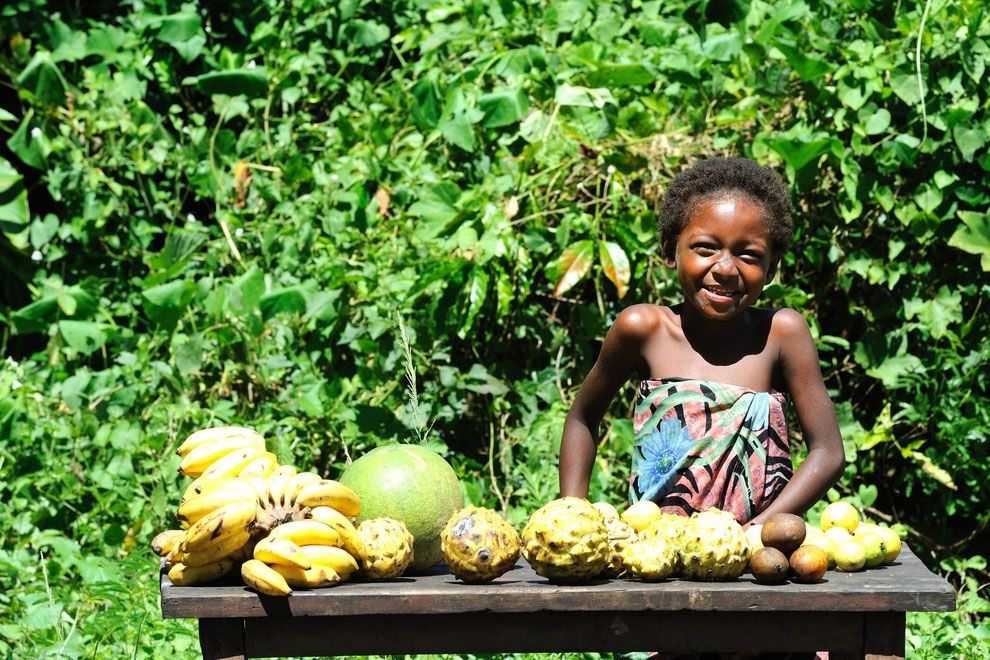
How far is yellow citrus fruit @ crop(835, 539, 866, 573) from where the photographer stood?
85.5 inches

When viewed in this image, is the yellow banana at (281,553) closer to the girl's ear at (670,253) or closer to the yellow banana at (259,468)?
the yellow banana at (259,468)

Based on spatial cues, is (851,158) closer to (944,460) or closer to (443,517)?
(944,460)

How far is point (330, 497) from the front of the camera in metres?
2.15

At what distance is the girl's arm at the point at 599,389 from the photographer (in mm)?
2785

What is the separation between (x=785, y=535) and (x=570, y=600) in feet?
1.28

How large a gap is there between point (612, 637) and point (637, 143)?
262 centimetres

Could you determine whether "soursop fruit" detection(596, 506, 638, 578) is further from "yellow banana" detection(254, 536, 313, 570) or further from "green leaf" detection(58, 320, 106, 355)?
"green leaf" detection(58, 320, 106, 355)

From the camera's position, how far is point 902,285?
431cm

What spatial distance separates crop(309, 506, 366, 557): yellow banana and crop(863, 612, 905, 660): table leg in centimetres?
85

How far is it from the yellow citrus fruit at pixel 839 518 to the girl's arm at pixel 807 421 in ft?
0.45

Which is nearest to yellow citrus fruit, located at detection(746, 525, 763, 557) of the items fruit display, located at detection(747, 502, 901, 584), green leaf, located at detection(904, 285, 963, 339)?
fruit display, located at detection(747, 502, 901, 584)

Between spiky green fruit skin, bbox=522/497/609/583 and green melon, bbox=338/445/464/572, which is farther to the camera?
green melon, bbox=338/445/464/572

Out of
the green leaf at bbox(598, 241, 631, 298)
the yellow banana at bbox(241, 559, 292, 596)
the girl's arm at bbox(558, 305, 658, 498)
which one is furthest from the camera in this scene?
the green leaf at bbox(598, 241, 631, 298)

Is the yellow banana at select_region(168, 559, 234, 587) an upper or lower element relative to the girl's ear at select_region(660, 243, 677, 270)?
lower
